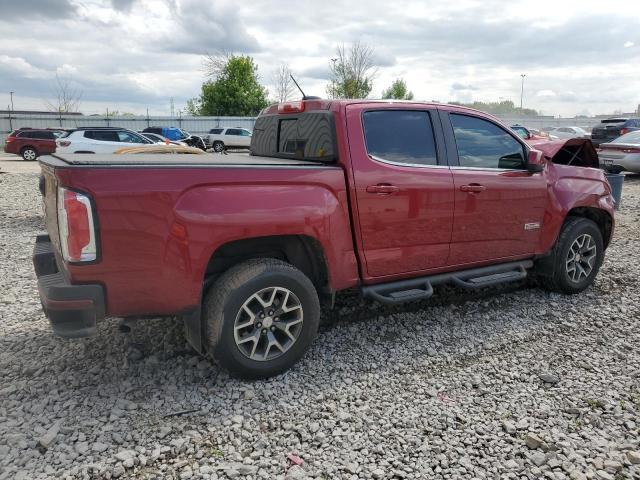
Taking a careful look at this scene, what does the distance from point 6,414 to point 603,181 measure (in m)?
5.64

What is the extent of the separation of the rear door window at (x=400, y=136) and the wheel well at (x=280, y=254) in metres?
0.87

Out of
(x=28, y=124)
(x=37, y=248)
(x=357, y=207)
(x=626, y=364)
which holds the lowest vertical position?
(x=626, y=364)

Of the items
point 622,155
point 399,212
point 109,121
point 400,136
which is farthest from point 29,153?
point 399,212

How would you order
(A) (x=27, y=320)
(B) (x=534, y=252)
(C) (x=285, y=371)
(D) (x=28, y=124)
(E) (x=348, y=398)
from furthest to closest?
(D) (x=28, y=124) → (B) (x=534, y=252) → (A) (x=27, y=320) → (C) (x=285, y=371) → (E) (x=348, y=398)

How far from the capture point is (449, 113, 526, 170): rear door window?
446 centimetres

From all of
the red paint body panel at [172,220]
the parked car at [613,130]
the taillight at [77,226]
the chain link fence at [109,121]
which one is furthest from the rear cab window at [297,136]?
the chain link fence at [109,121]

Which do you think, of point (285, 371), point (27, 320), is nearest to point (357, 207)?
point (285, 371)

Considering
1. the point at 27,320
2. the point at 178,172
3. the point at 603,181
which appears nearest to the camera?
the point at 178,172

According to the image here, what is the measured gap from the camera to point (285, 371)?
3.66 meters

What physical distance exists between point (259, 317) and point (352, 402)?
82cm

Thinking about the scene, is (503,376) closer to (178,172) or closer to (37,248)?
(178,172)

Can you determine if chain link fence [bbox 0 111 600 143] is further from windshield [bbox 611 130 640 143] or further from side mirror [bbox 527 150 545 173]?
side mirror [bbox 527 150 545 173]

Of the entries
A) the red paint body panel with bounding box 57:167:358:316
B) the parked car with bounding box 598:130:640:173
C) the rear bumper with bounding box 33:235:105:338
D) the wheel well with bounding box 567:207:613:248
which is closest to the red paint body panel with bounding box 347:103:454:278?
the red paint body panel with bounding box 57:167:358:316

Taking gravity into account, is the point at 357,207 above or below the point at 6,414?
above
